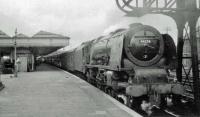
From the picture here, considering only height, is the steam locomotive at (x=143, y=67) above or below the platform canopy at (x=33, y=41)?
below

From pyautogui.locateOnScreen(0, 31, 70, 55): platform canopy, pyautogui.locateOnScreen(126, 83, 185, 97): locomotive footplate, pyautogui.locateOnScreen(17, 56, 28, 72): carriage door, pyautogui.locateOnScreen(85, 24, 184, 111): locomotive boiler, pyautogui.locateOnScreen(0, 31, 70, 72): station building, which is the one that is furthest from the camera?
pyautogui.locateOnScreen(0, 31, 70, 55): platform canopy

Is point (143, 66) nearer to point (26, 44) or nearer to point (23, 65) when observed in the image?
point (23, 65)

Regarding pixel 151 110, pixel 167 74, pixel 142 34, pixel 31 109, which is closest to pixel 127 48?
pixel 142 34

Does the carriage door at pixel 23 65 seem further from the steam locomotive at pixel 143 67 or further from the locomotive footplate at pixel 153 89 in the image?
the locomotive footplate at pixel 153 89

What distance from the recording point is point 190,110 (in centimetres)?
1010

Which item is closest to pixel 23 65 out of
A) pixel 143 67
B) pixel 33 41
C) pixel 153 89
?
pixel 33 41

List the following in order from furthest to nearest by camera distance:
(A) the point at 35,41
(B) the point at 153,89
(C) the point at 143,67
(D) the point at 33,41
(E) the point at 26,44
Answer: (A) the point at 35,41 → (D) the point at 33,41 → (E) the point at 26,44 → (C) the point at 143,67 → (B) the point at 153,89

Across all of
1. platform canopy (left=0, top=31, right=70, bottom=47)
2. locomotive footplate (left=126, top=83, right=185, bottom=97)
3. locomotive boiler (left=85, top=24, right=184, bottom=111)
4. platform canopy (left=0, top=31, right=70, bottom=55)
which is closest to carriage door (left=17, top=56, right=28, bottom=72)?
platform canopy (left=0, top=31, right=70, bottom=55)

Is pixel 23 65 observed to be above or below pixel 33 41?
below

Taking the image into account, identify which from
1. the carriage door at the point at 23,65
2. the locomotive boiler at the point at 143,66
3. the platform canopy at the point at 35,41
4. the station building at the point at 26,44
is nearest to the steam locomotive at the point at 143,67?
the locomotive boiler at the point at 143,66

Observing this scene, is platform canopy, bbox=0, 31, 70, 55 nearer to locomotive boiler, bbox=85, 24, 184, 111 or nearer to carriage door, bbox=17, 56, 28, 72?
carriage door, bbox=17, 56, 28, 72

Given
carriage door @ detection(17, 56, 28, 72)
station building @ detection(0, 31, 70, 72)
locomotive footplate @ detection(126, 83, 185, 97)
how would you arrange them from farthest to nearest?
station building @ detection(0, 31, 70, 72) → carriage door @ detection(17, 56, 28, 72) → locomotive footplate @ detection(126, 83, 185, 97)

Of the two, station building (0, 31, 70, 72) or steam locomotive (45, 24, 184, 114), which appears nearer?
steam locomotive (45, 24, 184, 114)

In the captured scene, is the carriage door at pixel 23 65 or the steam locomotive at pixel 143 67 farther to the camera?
the carriage door at pixel 23 65
